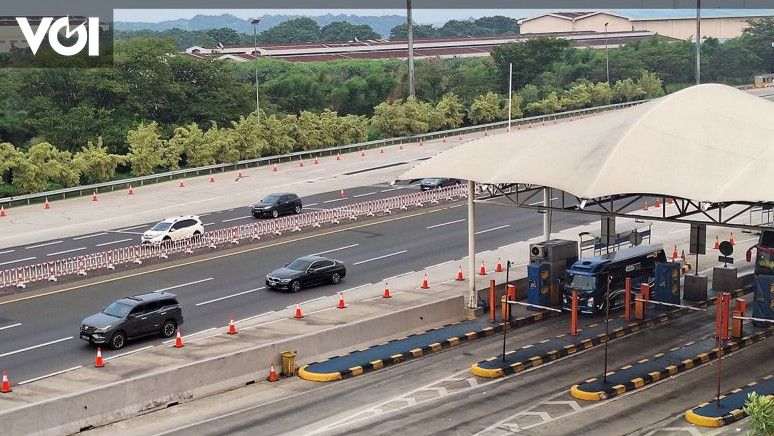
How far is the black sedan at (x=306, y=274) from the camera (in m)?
47.3

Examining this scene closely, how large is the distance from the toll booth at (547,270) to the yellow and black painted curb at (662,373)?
23.4 ft

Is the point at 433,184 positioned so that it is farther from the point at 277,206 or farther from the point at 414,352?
the point at 414,352

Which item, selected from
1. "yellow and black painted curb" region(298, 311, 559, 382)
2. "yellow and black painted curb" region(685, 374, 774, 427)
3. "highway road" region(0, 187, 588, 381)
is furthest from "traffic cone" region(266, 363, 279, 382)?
"yellow and black painted curb" region(685, 374, 774, 427)

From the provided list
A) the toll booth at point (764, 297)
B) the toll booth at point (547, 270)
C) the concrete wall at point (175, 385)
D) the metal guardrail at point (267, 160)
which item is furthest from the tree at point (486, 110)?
the concrete wall at point (175, 385)

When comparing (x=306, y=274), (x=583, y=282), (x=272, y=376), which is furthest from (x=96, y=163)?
(x=272, y=376)

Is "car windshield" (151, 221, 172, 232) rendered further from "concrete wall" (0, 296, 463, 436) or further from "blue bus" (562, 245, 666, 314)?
"blue bus" (562, 245, 666, 314)

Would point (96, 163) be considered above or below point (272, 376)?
above

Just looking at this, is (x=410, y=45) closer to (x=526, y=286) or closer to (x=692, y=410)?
(x=526, y=286)

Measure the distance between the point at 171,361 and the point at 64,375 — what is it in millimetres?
3071

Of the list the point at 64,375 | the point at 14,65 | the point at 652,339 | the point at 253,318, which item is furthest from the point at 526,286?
the point at 14,65

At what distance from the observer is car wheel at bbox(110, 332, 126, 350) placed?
38875mm

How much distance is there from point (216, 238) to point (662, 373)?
2613cm

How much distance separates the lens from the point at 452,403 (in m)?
32.7

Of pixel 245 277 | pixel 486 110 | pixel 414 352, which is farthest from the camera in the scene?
pixel 486 110
